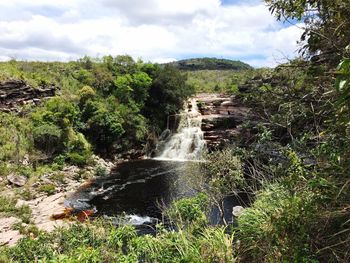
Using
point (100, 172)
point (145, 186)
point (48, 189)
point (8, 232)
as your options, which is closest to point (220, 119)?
point (100, 172)

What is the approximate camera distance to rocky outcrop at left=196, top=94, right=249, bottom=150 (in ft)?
102

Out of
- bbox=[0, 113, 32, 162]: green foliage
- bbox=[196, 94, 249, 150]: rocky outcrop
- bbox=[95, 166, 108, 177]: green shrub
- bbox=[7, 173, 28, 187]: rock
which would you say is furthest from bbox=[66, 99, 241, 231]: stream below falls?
bbox=[0, 113, 32, 162]: green foliage

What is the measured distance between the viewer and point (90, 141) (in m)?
28.3

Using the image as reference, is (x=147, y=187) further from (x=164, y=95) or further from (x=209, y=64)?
(x=209, y=64)

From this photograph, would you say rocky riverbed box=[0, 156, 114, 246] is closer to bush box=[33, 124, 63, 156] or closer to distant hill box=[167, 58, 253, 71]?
bush box=[33, 124, 63, 156]

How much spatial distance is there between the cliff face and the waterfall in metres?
12.2

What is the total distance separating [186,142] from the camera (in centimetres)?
3141

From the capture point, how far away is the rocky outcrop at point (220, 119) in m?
31.1

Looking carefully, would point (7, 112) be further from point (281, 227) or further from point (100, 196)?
point (281, 227)

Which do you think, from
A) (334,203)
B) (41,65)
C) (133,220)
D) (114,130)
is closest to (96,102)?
(114,130)

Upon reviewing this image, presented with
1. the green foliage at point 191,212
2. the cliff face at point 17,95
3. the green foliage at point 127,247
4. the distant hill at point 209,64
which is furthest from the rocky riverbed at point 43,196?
the distant hill at point 209,64

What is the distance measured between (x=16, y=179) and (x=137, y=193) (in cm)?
732

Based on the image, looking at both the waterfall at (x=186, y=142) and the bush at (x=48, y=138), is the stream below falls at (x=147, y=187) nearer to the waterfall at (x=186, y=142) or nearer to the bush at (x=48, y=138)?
the waterfall at (x=186, y=142)

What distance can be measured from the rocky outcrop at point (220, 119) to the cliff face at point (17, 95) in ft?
51.5
